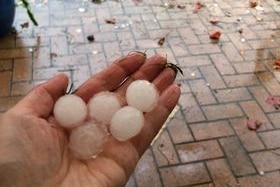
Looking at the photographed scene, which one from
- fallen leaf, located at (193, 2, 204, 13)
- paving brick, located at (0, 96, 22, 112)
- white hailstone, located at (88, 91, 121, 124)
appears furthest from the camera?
fallen leaf, located at (193, 2, 204, 13)

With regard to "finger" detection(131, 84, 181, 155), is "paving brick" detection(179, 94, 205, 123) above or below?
below

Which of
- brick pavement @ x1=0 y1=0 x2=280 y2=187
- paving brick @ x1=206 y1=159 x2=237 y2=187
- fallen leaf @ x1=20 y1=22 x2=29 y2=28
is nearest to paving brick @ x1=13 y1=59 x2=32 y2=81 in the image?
brick pavement @ x1=0 y1=0 x2=280 y2=187

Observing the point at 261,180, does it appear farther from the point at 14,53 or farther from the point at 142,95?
the point at 14,53

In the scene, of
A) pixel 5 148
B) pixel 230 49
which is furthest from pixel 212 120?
pixel 5 148

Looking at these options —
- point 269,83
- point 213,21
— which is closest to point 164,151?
point 269,83

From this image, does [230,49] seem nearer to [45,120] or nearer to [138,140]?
[138,140]

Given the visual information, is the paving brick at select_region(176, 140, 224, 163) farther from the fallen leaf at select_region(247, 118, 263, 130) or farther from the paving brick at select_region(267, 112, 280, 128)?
the paving brick at select_region(267, 112, 280, 128)

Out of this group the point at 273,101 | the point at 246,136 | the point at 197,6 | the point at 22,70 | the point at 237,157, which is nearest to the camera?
the point at 237,157
